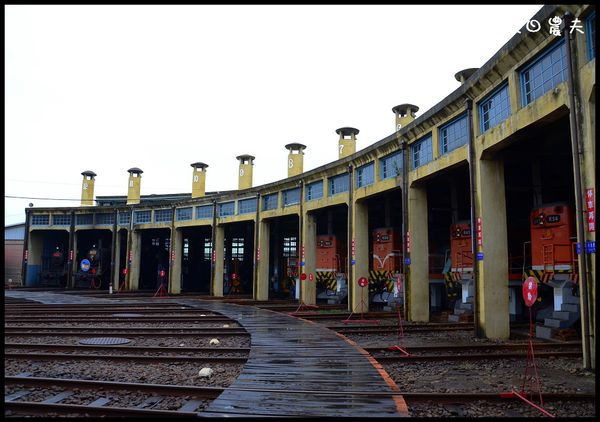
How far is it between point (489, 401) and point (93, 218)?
39996mm

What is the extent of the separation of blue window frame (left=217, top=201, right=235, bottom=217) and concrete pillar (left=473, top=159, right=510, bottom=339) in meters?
21.1

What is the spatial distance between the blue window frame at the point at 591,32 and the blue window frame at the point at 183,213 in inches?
1180

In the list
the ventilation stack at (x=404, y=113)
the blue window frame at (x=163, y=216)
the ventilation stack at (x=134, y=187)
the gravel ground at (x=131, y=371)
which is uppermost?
the ventilation stack at (x=404, y=113)

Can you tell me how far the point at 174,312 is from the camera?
21438 millimetres

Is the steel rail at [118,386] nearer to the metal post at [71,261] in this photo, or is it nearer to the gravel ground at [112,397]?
the gravel ground at [112,397]

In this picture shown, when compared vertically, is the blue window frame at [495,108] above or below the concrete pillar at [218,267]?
above

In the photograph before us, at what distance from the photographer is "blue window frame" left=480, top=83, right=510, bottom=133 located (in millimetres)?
12602

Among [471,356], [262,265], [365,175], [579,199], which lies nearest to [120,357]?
[471,356]

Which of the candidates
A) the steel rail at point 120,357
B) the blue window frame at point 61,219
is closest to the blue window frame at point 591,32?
the steel rail at point 120,357

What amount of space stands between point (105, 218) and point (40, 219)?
22.8 feet

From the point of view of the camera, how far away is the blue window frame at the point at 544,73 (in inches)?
407

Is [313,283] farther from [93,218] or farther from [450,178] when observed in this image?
[93,218]

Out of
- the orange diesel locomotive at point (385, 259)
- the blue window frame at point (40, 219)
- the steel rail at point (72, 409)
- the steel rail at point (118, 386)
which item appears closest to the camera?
the steel rail at point (72, 409)

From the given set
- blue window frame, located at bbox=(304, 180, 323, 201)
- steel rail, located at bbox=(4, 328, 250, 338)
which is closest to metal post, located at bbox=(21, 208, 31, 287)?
blue window frame, located at bbox=(304, 180, 323, 201)
